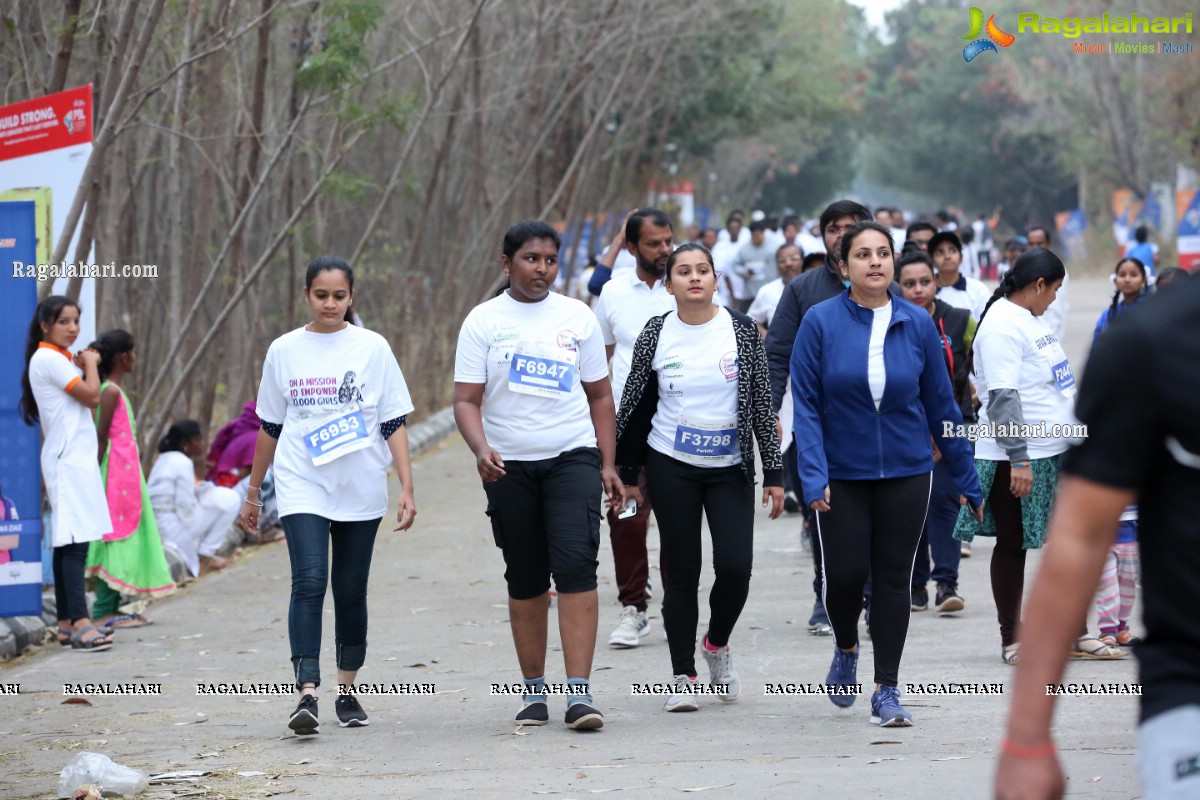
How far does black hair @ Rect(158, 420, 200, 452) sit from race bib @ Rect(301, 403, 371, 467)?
4109 millimetres

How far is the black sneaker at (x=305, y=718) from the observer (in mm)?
6426

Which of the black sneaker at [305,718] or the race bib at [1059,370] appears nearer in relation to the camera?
the black sneaker at [305,718]

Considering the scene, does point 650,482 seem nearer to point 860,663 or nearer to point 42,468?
point 860,663

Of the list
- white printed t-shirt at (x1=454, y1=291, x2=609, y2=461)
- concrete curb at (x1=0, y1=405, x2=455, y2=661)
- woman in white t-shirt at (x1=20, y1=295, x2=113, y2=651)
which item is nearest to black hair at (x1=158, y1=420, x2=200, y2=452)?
concrete curb at (x1=0, y1=405, x2=455, y2=661)

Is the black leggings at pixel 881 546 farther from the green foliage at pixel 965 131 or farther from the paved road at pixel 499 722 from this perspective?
the green foliage at pixel 965 131

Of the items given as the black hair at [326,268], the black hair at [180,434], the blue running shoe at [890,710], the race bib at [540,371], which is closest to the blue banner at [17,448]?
the black hair at [180,434]

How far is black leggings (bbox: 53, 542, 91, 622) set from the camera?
8.66 meters

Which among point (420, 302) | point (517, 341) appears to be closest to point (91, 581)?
point (517, 341)

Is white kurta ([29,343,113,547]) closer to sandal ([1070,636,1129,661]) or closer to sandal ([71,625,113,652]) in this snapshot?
sandal ([71,625,113,652])

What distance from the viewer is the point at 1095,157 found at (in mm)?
58125

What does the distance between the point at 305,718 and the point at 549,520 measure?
115 centimetres

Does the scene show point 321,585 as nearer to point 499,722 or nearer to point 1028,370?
point 499,722

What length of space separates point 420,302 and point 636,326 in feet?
41.7

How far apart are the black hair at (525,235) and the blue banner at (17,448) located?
2.88 m
